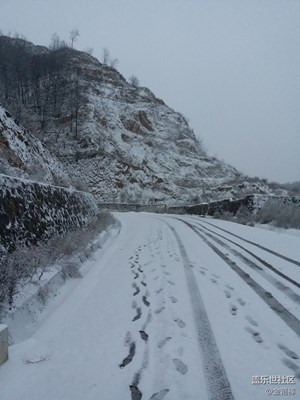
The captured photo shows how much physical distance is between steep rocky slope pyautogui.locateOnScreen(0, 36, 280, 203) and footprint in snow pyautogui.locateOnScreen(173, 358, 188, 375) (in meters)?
39.4

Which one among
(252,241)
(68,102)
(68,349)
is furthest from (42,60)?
(68,349)

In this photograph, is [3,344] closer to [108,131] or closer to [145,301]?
[145,301]

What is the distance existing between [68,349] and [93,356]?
37 cm

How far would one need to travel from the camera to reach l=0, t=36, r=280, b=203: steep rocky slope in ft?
175

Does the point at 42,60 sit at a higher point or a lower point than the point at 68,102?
higher

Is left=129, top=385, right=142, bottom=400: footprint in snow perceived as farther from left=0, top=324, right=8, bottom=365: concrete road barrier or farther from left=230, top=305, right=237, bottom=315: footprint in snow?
left=230, top=305, right=237, bottom=315: footprint in snow

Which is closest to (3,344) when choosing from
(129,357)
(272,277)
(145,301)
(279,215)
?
(129,357)

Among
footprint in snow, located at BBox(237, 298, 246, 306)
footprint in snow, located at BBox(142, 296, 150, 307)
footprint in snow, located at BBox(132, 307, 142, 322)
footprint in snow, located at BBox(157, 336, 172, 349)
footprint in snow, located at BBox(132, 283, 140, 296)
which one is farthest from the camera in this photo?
footprint in snow, located at BBox(132, 283, 140, 296)

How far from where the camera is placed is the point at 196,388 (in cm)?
267

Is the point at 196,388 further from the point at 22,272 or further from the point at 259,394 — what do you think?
the point at 22,272

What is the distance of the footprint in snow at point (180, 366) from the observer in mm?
2941

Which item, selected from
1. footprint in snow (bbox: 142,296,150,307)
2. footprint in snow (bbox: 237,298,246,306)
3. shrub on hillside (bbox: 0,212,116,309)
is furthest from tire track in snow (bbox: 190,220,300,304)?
shrub on hillside (bbox: 0,212,116,309)

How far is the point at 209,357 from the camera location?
3146 millimetres

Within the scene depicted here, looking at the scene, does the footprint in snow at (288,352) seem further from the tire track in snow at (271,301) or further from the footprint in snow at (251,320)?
the footprint in snow at (251,320)
